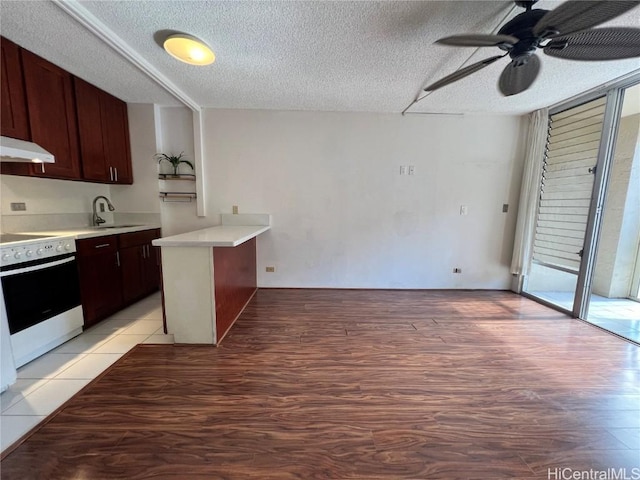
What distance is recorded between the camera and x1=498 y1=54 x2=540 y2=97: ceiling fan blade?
162 centimetres

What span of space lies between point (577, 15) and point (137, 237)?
3.96m

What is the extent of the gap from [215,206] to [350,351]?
265 centimetres

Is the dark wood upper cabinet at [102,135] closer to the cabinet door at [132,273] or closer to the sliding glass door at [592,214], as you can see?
the cabinet door at [132,273]

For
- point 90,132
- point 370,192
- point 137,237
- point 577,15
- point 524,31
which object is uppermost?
point 524,31

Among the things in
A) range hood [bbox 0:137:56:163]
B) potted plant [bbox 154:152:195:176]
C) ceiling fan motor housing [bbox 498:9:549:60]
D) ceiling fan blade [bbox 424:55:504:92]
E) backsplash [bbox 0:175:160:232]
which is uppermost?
ceiling fan motor housing [bbox 498:9:549:60]

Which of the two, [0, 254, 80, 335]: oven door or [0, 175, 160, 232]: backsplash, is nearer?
[0, 254, 80, 335]: oven door

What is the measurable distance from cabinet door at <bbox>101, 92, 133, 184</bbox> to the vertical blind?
5.39m

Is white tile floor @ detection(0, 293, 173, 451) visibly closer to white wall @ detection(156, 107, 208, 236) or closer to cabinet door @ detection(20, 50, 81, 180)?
white wall @ detection(156, 107, 208, 236)

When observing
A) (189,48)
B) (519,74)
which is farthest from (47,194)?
(519,74)

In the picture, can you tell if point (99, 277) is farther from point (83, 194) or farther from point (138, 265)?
point (83, 194)

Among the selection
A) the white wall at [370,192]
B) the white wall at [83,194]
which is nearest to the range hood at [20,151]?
the white wall at [83,194]

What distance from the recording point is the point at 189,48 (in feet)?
6.26

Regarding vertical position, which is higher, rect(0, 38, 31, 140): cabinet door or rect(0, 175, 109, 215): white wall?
rect(0, 38, 31, 140): cabinet door

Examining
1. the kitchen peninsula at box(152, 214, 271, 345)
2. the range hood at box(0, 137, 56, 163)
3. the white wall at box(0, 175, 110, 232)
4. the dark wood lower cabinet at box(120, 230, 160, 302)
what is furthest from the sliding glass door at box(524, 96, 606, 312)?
the white wall at box(0, 175, 110, 232)
